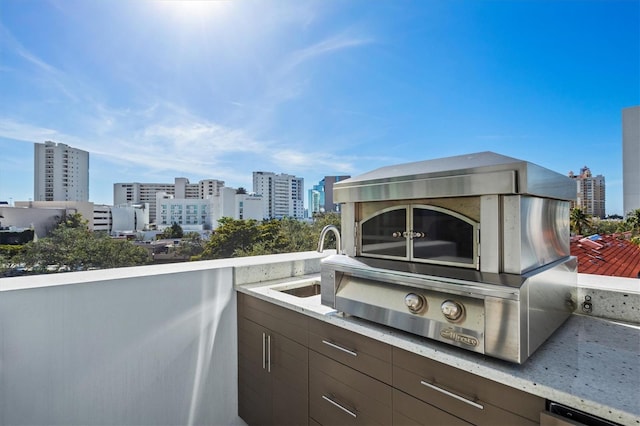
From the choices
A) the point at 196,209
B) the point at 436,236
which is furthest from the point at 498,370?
the point at 196,209

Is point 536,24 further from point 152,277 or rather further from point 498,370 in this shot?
point 152,277

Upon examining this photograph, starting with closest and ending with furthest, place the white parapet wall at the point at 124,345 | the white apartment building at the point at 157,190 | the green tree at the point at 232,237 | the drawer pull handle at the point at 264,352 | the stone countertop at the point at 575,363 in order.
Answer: the stone countertop at the point at 575,363
the white parapet wall at the point at 124,345
the drawer pull handle at the point at 264,352
the white apartment building at the point at 157,190
the green tree at the point at 232,237

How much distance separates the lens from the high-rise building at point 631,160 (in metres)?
1.35

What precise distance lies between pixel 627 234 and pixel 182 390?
236cm

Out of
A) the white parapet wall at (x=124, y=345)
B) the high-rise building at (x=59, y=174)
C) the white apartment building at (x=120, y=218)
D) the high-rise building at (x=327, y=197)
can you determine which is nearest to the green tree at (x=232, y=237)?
the white apartment building at (x=120, y=218)

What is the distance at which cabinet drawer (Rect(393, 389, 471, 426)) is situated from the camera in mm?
854

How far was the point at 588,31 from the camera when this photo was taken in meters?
1.62

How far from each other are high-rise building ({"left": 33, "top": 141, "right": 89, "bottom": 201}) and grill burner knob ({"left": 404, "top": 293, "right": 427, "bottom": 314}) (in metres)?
3.64

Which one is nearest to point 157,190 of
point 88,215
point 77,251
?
point 88,215

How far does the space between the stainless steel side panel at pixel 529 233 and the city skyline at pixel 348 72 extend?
17cm

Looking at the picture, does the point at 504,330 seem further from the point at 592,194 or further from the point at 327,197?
the point at 592,194

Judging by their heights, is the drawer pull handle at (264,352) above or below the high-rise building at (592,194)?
below

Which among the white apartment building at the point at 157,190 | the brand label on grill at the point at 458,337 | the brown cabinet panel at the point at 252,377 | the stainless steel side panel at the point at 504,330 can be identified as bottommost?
the brown cabinet panel at the point at 252,377

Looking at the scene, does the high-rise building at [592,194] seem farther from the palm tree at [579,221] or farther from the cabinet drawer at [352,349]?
the cabinet drawer at [352,349]
